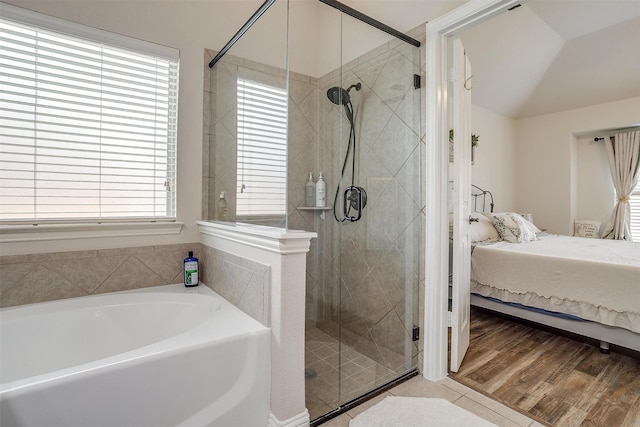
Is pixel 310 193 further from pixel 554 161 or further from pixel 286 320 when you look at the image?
pixel 554 161

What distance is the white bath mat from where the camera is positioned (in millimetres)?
1524

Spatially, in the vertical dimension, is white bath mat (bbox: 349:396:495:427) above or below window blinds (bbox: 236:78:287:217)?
below

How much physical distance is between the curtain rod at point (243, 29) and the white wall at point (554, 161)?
504 centimetres

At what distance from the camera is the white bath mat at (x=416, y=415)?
152cm

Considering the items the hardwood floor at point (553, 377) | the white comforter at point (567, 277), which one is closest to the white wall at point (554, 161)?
the white comforter at point (567, 277)

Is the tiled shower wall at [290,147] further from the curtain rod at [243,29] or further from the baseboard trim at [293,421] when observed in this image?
the baseboard trim at [293,421]

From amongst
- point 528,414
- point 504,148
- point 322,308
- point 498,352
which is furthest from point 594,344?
point 504,148

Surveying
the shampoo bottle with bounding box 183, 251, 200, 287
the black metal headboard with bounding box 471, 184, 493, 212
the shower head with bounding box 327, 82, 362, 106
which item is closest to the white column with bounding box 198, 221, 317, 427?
the shampoo bottle with bounding box 183, 251, 200, 287

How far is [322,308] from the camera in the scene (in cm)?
213

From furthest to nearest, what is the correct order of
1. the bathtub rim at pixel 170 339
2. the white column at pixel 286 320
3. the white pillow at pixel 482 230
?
1. the white pillow at pixel 482 230
2. the white column at pixel 286 320
3. the bathtub rim at pixel 170 339

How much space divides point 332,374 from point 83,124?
2.00 metres

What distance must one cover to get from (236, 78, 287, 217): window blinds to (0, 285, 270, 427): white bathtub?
60 cm

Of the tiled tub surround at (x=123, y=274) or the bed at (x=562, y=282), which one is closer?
the tiled tub surround at (x=123, y=274)

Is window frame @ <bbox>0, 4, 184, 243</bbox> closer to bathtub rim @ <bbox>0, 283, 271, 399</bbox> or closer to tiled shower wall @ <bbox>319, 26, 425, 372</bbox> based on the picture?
bathtub rim @ <bbox>0, 283, 271, 399</bbox>
